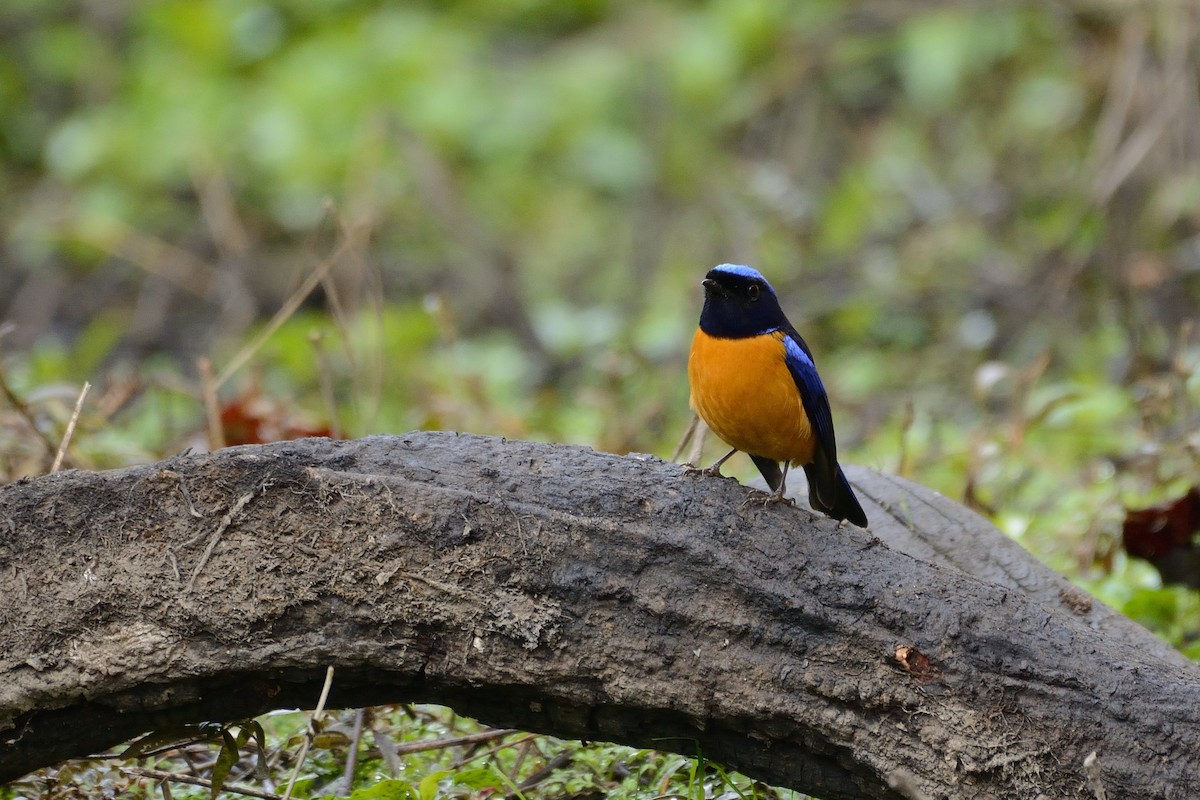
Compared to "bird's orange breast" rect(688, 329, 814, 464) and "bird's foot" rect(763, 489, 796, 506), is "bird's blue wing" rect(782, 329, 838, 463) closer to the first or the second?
"bird's orange breast" rect(688, 329, 814, 464)

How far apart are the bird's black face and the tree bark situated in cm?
88

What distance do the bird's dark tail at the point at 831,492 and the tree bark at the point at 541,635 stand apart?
79 cm

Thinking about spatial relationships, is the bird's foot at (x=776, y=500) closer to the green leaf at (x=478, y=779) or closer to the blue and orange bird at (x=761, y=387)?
the blue and orange bird at (x=761, y=387)

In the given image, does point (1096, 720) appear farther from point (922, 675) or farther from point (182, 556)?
point (182, 556)

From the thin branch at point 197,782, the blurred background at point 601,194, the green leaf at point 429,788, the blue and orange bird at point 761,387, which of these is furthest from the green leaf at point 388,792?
the blurred background at point 601,194

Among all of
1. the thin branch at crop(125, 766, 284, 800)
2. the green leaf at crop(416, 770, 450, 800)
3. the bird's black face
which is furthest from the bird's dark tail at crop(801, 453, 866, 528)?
the thin branch at crop(125, 766, 284, 800)

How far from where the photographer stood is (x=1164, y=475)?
231 inches

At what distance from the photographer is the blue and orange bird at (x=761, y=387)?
3.43m

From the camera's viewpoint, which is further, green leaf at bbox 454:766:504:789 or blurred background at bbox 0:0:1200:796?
blurred background at bbox 0:0:1200:796

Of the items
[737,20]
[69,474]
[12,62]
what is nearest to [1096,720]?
[69,474]

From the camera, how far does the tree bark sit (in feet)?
8.69

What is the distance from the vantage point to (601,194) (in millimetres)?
11352

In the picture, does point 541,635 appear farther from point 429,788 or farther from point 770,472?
point 770,472

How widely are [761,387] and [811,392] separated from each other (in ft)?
0.64
